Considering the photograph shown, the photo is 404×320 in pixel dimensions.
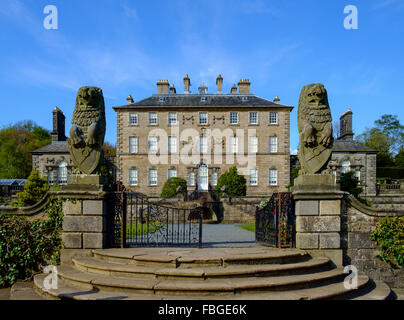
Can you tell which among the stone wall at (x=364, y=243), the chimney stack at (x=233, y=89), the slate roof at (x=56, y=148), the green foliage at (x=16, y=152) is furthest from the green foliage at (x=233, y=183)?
the green foliage at (x=16, y=152)

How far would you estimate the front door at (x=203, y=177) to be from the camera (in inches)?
1356

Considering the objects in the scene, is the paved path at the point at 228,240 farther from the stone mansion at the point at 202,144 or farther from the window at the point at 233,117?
the window at the point at 233,117

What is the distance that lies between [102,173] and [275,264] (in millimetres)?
4512

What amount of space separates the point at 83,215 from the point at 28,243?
4.78 ft

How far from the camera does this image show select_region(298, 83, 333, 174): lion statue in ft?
22.2

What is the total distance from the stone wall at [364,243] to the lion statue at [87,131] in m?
6.08

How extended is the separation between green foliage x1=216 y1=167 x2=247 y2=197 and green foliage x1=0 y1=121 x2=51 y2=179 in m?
32.6

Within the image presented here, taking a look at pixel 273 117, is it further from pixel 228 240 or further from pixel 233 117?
pixel 228 240

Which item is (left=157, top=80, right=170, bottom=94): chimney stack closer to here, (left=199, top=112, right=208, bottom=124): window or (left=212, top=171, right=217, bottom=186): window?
(left=199, top=112, right=208, bottom=124): window

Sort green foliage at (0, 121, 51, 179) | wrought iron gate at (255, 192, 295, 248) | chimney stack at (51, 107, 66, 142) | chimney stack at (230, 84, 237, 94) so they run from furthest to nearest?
green foliage at (0, 121, 51, 179), chimney stack at (51, 107, 66, 142), chimney stack at (230, 84, 237, 94), wrought iron gate at (255, 192, 295, 248)

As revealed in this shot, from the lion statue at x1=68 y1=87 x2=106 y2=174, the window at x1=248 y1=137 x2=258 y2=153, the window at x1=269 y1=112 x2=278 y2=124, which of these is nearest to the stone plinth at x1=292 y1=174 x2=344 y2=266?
the lion statue at x1=68 y1=87 x2=106 y2=174

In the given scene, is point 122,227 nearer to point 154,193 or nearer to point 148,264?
point 148,264

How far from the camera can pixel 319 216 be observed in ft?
22.0
